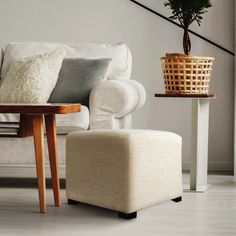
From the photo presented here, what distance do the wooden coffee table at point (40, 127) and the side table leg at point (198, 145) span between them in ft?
3.10

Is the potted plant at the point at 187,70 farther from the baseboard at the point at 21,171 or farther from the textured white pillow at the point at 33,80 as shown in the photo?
the baseboard at the point at 21,171

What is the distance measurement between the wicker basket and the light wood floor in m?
0.65

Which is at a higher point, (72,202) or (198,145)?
(198,145)

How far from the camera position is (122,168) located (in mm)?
2510

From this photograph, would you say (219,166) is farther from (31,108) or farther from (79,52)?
(31,108)

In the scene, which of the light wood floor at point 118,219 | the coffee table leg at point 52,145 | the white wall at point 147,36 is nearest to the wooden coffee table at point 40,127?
the coffee table leg at point 52,145

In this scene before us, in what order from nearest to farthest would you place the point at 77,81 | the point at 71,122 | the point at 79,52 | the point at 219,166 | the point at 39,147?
the point at 39,147 → the point at 71,122 → the point at 77,81 → the point at 79,52 → the point at 219,166

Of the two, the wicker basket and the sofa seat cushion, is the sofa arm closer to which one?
the sofa seat cushion

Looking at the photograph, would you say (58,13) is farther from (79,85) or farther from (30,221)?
(30,221)

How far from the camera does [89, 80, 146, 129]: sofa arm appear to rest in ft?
10.9

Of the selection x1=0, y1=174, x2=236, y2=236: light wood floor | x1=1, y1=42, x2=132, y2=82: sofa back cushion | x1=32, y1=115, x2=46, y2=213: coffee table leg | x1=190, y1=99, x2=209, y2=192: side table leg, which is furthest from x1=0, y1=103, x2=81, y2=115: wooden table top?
x1=1, y1=42, x2=132, y2=82: sofa back cushion

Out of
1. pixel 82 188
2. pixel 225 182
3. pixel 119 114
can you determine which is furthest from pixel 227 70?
pixel 82 188

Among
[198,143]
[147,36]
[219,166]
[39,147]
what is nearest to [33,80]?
[39,147]

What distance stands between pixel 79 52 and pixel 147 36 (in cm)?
77
